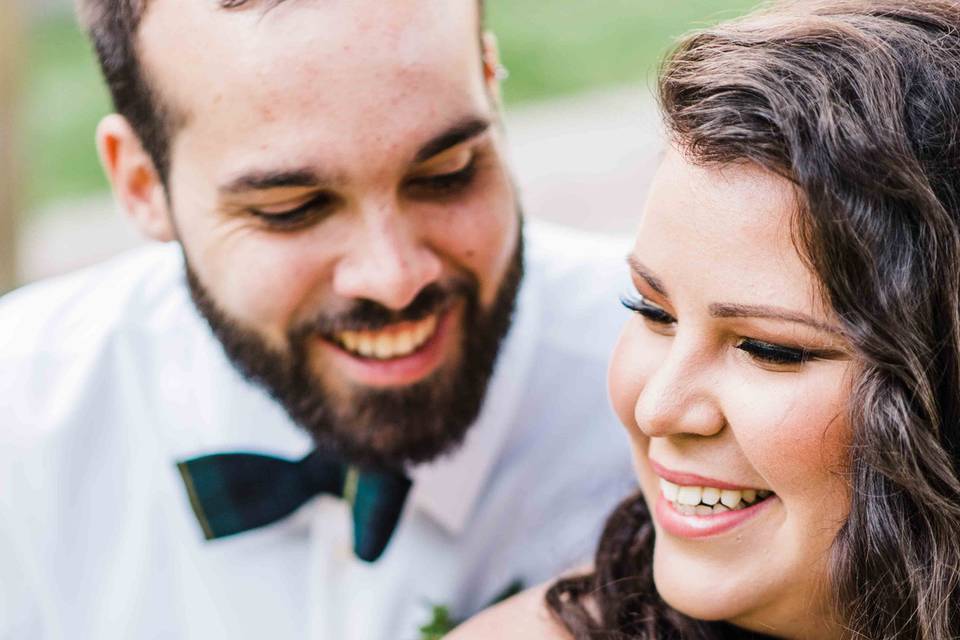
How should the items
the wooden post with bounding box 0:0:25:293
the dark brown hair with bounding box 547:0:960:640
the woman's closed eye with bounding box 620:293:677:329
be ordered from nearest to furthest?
1. the dark brown hair with bounding box 547:0:960:640
2. the woman's closed eye with bounding box 620:293:677:329
3. the wooden post with bounding box 0:0:25:293

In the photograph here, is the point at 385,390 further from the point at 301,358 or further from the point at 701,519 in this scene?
the point at 701,519

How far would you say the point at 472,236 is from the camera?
9.23ft

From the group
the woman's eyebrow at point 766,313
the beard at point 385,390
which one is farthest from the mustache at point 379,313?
the woman's eyebrow at point 766,313

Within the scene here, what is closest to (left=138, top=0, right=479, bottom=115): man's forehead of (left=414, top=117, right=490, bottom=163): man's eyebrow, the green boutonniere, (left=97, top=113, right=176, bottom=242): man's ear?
(left=414, top=117, right=490, bottom=163): man's eyebrow

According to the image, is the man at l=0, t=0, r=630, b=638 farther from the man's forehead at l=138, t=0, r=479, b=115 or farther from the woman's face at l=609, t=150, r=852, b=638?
the woman's face at l=609, t=150, r=852, b=638

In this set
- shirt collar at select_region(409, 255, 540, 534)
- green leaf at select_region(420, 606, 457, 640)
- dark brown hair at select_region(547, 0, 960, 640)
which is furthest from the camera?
shirt collar at select_region(409, 255, 540, 534)

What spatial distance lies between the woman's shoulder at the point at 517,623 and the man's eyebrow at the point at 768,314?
0.79 metres

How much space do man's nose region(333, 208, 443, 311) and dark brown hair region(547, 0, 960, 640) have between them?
709 mm

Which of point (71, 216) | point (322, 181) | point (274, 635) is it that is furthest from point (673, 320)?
point (71, 216)

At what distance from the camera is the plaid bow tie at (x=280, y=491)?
2.96 m

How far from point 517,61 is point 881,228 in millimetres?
9273

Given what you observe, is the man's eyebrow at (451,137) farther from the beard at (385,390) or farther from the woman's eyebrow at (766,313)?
the woman's eyebrow at (766,313)

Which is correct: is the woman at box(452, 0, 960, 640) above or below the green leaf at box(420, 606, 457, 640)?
above

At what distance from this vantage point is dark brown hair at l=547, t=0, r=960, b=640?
1.94 meters
